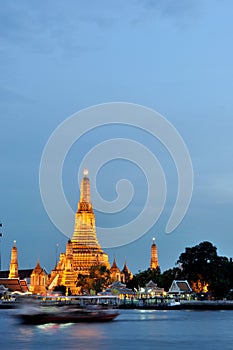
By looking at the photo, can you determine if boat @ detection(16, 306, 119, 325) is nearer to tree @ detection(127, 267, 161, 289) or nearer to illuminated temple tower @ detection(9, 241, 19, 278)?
tree @ detection(127, 267, 161, 289)

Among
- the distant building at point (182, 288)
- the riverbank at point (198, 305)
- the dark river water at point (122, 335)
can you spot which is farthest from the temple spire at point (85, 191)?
the dark river water at point (122, 335)

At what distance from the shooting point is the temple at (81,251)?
146712mm

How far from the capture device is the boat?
7800 cm

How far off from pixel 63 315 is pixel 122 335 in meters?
15.7

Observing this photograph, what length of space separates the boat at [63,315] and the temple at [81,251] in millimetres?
62662

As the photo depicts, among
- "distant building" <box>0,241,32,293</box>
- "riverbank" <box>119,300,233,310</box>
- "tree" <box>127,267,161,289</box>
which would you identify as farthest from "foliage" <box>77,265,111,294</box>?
A: "riverbank" <box>119,300,233,310</box>

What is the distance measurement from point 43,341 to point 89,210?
3915 inches

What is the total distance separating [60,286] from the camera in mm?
146125

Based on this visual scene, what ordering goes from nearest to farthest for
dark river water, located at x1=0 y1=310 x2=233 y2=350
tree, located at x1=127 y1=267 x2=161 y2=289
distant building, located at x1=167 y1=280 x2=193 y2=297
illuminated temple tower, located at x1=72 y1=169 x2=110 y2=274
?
dark river water, located at x1=0 y1=310 x2=233 y2=350 < distant building, located at x1=167 y1=280 x2=193 y2=297 < tree, located at x1=127 y1=267 x2=161 y2=289 < illuminated temple tower, located at x1=72 y1=169 x2=110 y2=274

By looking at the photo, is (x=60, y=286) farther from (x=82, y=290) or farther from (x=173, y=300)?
(x=173, y=300)

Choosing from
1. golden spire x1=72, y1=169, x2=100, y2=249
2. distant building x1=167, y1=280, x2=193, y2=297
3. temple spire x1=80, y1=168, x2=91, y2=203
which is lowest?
distant building x1=167, y1=280, x2=193, y2=297

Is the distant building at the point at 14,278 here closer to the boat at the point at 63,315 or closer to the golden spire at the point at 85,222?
the golden spire at the point at 85,222

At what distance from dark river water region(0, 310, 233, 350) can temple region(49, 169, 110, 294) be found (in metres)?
64.8

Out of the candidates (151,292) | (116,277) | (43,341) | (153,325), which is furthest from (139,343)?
(116,277)
